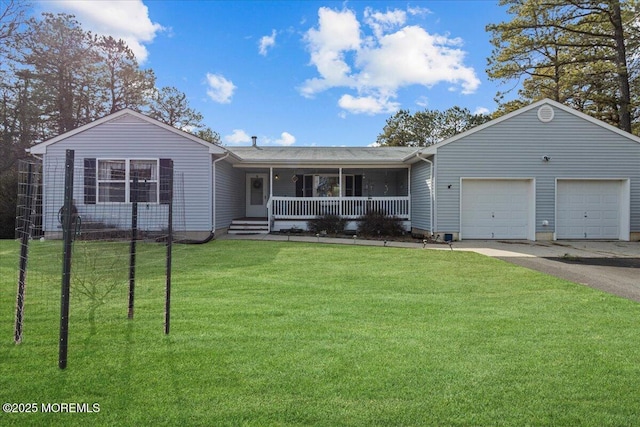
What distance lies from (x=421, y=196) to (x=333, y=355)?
486 inches

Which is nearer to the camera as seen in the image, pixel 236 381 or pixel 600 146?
pixel 236 381

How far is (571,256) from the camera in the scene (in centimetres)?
1002

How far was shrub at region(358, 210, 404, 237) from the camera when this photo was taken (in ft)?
49.9

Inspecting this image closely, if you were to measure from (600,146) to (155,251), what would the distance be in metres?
15.1

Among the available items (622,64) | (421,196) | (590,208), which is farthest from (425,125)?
(590,208)

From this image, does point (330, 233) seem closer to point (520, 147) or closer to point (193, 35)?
point (520, 147)

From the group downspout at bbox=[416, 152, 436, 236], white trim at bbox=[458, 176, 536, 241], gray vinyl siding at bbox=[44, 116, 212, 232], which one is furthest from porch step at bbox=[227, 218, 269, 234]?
white trim at bbox=[458, 176, 536, 241]

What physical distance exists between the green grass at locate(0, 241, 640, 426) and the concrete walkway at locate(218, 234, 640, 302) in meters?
0.97

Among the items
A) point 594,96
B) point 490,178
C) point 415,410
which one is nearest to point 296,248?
point 490,178

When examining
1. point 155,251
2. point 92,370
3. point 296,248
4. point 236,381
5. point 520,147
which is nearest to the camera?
point 236,381

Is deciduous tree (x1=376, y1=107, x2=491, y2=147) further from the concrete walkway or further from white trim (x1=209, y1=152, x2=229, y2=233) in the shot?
white trim (x1=209, y1=152, x2=229, y2=233)

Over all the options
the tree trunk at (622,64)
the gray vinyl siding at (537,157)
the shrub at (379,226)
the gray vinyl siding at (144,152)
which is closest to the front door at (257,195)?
the gray vinyl siding at (144,152)

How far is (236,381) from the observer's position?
3.06 m

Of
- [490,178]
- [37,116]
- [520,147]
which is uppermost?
[37,116]
